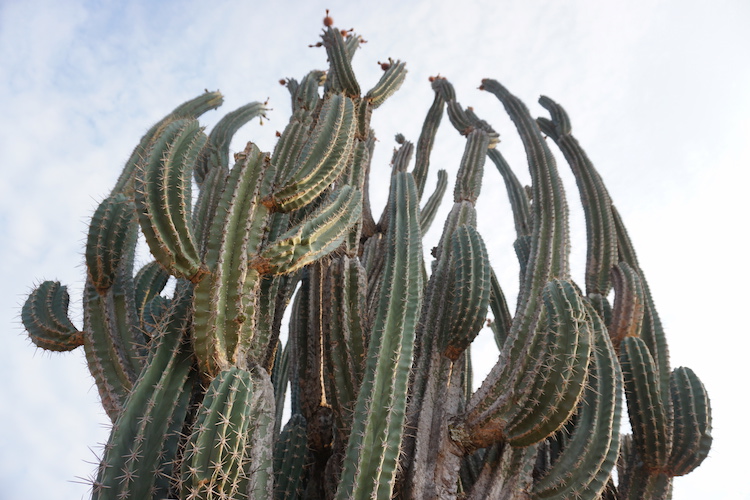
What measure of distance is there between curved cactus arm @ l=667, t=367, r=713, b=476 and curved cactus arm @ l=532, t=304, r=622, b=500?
79 cm

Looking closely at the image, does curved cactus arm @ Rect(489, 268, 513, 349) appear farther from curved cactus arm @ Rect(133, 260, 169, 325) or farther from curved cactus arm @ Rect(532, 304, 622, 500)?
curved cactus arm @ Rect(133, 260, 169, 325)

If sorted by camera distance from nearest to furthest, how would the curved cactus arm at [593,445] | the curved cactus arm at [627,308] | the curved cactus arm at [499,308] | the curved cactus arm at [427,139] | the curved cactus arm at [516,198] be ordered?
the curved cactus arm at [593,445]
the curved cactus arm at [627,308]
the curved cactus arm at [499,308]
the curved cactus arm at [516,198]
the curved cactus arm at [427,139]

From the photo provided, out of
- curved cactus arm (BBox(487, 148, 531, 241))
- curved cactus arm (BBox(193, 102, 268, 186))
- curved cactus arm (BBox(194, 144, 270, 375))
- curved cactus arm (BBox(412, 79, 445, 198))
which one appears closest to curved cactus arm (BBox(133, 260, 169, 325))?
curved cactus arm (BBox(194, 144, 270, 375))

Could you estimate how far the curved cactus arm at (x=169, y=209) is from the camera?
115 inches

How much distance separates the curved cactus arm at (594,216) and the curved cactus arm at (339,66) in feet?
7.78

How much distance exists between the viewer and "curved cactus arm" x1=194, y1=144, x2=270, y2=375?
2867mm

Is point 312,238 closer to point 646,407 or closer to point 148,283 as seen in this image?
point 148,283

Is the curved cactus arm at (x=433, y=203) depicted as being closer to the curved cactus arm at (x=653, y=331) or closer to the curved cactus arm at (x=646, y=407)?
the curved cactus arm at (x=653, y=331)

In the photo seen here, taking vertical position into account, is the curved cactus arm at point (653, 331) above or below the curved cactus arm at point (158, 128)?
below

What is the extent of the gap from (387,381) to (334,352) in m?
0.67

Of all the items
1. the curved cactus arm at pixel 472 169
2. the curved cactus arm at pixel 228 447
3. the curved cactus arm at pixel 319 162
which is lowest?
the curved cactus arm at pixel 228 447

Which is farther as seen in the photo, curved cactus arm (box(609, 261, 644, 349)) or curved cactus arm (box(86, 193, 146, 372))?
curved cactus arm (box(609, 261, 644, 349))

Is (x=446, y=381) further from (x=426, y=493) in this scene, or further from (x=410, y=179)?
(x=410, y=179)

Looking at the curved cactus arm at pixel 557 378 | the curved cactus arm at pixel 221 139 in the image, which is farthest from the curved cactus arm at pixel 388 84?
the curved cactus arm at pixel 557 378
